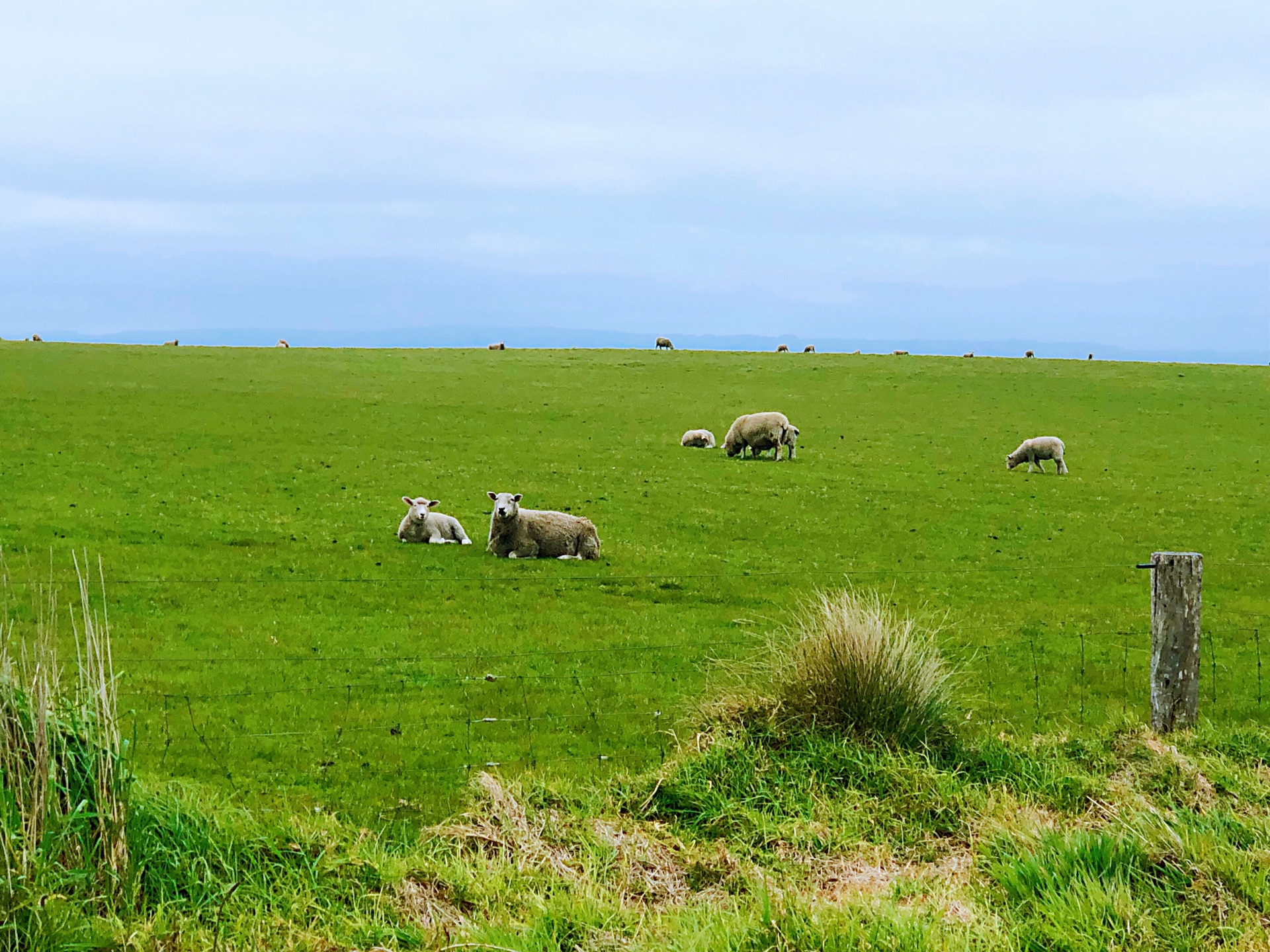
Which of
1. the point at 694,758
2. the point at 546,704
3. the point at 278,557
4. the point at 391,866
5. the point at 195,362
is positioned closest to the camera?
the point at 391,866

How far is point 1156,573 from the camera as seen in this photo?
9.16 metres

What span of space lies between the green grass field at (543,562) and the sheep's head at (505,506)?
3.22 ft

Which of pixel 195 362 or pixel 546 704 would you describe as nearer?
pixel 546 704

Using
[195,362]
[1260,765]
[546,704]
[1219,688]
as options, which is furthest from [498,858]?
[195,362]

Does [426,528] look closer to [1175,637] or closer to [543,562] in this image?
[543,562]

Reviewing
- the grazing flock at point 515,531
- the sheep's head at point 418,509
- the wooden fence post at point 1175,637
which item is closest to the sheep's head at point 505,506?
the grazing flock at point 515,531

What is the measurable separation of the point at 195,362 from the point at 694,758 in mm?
56283

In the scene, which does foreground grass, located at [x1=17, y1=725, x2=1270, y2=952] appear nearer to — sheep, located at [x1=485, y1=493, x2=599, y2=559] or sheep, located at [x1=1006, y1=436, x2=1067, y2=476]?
sheep, located at [x1=485, y1=493, x2=599, y2=559]

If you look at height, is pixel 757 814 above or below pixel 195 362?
below

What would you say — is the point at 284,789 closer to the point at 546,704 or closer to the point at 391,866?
the point at 391,866

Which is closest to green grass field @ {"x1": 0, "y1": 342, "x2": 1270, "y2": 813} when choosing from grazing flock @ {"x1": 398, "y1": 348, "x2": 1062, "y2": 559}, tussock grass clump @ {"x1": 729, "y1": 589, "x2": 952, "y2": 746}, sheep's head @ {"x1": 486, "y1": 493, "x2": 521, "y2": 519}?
grazing flock @ {"x1": 398, "y1": 348, "x2": 1062, "y2": 559}

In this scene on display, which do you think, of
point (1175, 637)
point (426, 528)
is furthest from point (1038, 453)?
point (1175, 637)

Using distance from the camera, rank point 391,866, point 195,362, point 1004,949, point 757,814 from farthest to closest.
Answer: point 195,362 < point 757,814 < point 391,866 < point 1004,949

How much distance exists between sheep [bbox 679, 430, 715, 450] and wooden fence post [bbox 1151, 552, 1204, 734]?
28751 millimetres
